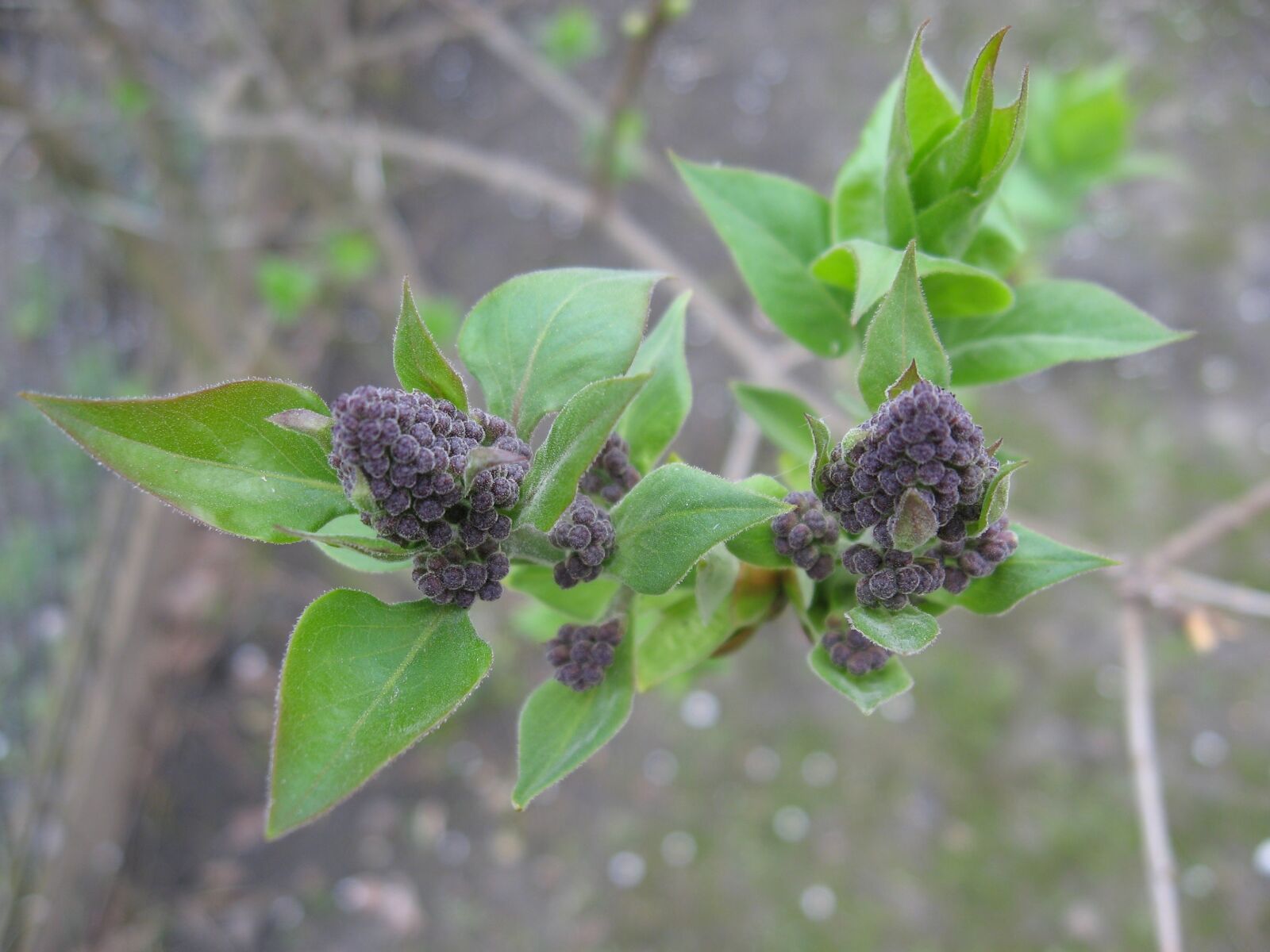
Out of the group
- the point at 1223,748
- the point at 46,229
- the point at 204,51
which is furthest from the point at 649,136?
the point at 1223,748

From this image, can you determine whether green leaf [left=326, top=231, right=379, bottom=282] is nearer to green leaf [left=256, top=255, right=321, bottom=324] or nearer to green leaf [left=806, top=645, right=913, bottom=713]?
green leaf [left=256, top=255, right=321, bottom=324]

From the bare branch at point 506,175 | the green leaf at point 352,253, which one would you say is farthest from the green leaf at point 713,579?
the green leaf at point 352,253

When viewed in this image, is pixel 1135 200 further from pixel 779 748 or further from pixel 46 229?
pixel 46 229

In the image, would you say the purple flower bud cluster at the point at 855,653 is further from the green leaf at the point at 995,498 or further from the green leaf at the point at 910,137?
the green leaf at the point at 910,137

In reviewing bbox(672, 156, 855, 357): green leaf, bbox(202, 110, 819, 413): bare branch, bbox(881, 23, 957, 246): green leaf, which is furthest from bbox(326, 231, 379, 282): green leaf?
bbox(881, 23, 957, 246): green leaf

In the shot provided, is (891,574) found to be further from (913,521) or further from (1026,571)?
(1026,571)
